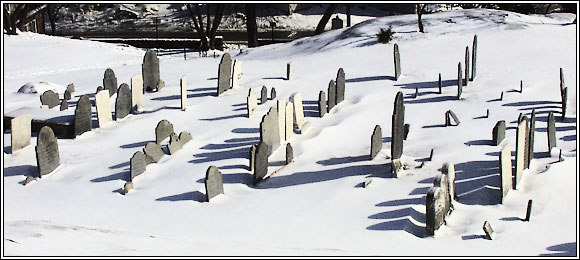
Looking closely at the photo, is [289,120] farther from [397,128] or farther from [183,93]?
[183,93]

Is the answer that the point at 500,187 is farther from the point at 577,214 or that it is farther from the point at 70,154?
the point at 70,154

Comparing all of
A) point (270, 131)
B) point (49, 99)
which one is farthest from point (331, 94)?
point (49, 99)

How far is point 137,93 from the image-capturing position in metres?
11.6

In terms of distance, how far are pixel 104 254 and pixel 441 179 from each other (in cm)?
321

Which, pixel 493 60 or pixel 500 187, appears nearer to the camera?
pixel 500 187

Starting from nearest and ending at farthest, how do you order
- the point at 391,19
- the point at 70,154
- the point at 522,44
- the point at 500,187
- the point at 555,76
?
the point at 500,187 < the point at 70,154 < the point at 555,76 < the point at 522,44 < the point at 391,19

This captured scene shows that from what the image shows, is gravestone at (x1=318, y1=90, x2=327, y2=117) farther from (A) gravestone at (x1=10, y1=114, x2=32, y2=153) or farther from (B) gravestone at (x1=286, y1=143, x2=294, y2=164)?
(A) gravestone at (x1=10, y1=114, x2=32, y2=153)

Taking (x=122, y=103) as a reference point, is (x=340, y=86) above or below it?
above

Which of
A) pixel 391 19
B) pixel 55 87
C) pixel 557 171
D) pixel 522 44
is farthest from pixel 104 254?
pixel 391 19

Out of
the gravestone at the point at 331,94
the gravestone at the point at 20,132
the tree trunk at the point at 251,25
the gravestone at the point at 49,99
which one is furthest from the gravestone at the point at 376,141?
the tree trunk at the point at 251,25

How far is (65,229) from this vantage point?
Result: 682 centimetres

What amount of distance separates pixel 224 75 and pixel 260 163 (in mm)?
4473

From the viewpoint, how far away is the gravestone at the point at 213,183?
25.4 ft

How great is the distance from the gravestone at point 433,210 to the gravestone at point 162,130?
457cm
